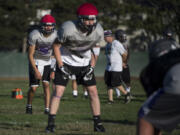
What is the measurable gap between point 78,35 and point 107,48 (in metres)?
6.92

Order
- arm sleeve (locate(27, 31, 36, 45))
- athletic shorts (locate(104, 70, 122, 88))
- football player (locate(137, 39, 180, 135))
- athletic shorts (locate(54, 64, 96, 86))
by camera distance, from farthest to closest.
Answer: athletic shorts (locate(104, 70, 122, 88)) < arm sleeve (locate(27, 31, 36, 45)) < athletic shorts (locate(54, 64, 96, 86)) < football player (locate(137, 39, 180, 135))

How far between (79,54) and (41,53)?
3.14m

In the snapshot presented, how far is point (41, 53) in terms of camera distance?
11727 millimetres

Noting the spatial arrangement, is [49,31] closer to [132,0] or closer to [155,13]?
[155,13]

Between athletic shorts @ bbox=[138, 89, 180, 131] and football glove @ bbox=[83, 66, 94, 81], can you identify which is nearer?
athletic shorts @ bbox=[138, 89, 180, 131]

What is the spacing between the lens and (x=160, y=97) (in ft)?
15.9

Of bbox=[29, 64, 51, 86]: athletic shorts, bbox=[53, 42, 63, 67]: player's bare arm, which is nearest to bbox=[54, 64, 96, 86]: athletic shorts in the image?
bbox=[53, 42, 63, 67]: player's bare arm

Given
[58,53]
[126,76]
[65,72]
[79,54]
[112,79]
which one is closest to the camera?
[58,53]

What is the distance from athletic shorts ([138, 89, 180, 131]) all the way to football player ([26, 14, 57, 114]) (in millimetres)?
5881

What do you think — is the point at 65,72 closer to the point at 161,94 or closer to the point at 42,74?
the point at 42,74

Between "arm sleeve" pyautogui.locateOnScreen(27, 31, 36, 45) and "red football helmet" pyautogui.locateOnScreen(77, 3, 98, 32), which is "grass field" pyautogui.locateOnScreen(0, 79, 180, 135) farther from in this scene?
"red football helmet" pyautogui.locateOnScreen(77, 3, 98, 32)

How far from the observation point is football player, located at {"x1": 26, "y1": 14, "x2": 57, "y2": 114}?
35.6ft

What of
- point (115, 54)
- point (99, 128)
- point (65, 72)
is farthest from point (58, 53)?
point (115, 54)

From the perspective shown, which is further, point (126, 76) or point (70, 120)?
point (126, 76)
